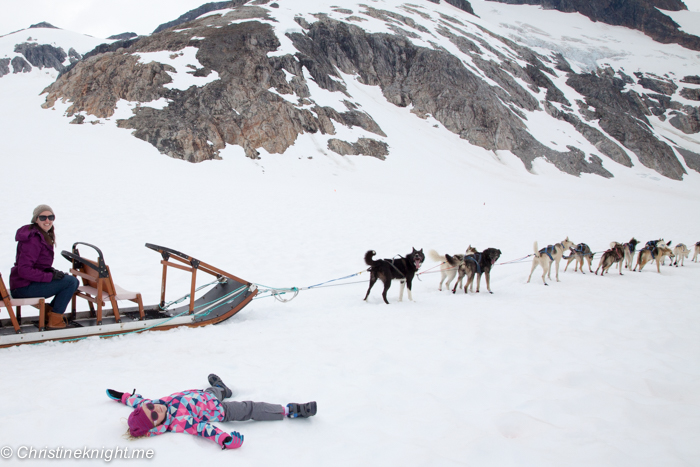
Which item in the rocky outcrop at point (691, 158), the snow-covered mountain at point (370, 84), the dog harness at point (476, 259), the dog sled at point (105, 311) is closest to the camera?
the dog sled at point (105, 311)

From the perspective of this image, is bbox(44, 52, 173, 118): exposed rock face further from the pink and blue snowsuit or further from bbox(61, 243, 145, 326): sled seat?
the pink and blue snowsuit

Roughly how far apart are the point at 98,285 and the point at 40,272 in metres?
0.60

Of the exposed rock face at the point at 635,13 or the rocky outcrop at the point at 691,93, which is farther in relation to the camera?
the exposed rock face at the point at 635,13

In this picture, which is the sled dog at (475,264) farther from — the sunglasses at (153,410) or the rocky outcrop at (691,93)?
the rocky outcrop at (691,93)

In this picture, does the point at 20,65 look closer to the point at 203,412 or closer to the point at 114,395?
the point at 114,395

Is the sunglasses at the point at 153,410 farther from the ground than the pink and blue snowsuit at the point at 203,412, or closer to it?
farther from the ground

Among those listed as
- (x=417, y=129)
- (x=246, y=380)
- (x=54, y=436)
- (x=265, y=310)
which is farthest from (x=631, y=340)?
(x=417, y=129)

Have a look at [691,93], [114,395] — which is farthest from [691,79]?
[114,395]

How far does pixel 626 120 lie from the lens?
55.4m

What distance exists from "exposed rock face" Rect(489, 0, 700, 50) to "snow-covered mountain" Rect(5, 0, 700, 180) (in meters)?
23.5

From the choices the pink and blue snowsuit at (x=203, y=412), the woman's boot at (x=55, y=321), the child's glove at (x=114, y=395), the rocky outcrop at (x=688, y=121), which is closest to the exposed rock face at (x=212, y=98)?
the woman's boot at (x=55, y=321)

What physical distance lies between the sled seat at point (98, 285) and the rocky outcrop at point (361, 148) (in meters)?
31.5

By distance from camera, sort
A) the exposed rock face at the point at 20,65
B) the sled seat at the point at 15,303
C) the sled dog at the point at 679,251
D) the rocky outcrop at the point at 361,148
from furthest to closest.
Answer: the exposed rock face at the point at 20,65, the rocky outcrop at the point at 361,148, the sled dog at the point at 679,251, the sled seat at the point at 15,303

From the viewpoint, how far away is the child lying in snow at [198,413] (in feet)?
8.34
